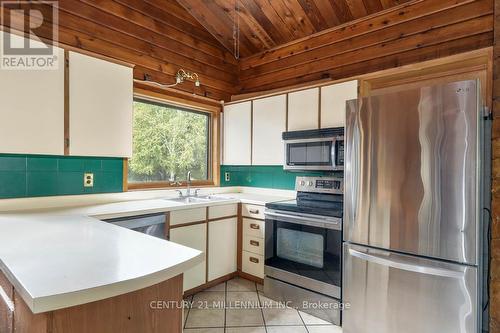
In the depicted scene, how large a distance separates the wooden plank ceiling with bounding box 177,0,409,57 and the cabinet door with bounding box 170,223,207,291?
7.38 ft

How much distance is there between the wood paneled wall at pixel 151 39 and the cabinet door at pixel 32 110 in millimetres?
456

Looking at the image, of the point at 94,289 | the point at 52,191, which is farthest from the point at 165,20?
the point at 94,289

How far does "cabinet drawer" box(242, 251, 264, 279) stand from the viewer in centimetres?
275

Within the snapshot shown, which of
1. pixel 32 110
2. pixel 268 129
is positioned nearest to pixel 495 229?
pixel 268 129

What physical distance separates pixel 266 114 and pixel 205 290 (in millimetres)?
1851

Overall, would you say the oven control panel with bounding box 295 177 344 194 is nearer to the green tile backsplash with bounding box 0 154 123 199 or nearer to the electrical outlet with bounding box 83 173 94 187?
the green tile backsplash with bounding box 0 154 123 199

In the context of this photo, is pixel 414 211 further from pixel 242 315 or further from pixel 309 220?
pixel 242 315

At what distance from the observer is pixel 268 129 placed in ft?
9.95

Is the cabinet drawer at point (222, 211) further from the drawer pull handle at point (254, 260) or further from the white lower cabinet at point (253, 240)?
the drawer pull handle at point (254, 260)

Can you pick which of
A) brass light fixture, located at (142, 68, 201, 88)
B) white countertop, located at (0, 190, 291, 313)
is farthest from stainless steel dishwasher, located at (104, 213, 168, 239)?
brass light fixture, located at (142, 68, 201, 88)

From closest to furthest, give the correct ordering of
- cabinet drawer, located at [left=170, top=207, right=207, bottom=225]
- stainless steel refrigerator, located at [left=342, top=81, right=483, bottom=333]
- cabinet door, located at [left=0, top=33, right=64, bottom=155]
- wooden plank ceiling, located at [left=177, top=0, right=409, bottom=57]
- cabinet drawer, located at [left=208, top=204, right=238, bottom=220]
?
stainless steel refrigerator, located at [left=342, top=81, right=483, bottom=333]
cabinet door, located at [left=0, top=33, right=64, bottom=155]
cabinet drawer, located at [left=170, top=207, right=207, bottom=225]
cabinet drawer, located at [left=208, top=204, right=238, bottom=220]
wooden plank ceiling, located at [left=177, top=0, right=409, bottom=57]

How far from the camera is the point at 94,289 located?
779mm

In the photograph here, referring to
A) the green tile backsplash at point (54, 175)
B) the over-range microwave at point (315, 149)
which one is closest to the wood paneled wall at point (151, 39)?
the green tile backsplash at point (54, 175)

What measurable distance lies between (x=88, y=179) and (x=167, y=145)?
87 centimetres
